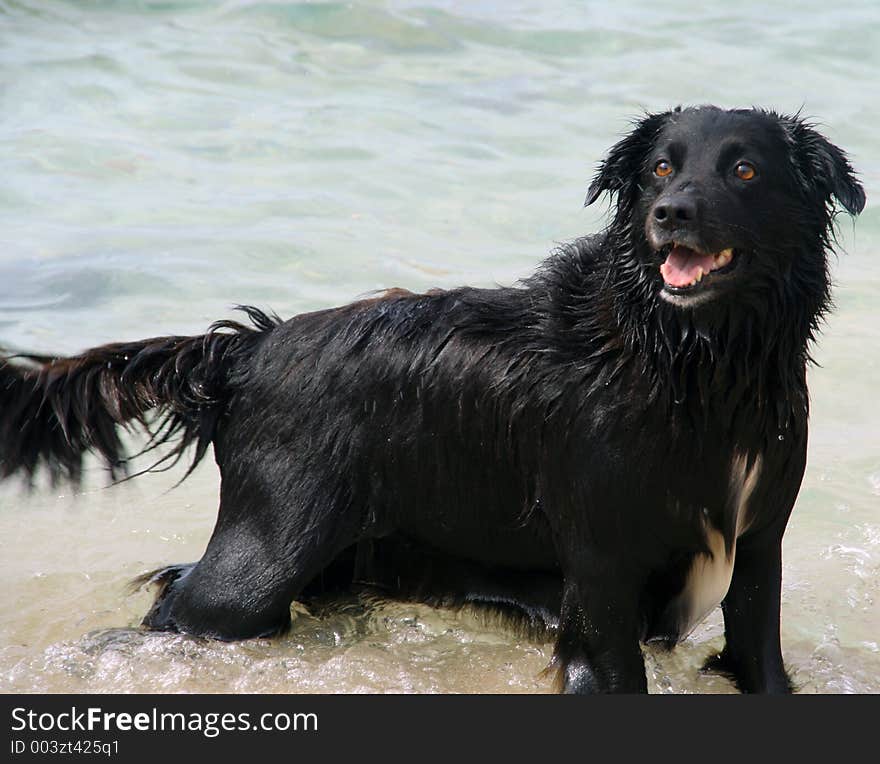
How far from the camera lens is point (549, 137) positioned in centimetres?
1070

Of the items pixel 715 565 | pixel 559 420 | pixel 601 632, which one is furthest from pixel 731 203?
pixel 601 632

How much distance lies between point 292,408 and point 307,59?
8.29 meters

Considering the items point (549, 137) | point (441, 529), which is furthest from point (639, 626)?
point (549, 137)

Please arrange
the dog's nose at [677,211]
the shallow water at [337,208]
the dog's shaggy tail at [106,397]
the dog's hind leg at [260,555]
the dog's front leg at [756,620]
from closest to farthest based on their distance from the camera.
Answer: the dog's nose at [677,211]
the dog's front leg at [756,620]
the dog's hind leg at [260,555]
the dog's shaggy tail at [106,397]
the shallow water at [337,208]

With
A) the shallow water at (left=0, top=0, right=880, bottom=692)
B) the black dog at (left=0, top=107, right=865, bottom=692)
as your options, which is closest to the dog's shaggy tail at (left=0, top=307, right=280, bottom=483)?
the black dog at (left=0, top=107, right=865, bottom=692)

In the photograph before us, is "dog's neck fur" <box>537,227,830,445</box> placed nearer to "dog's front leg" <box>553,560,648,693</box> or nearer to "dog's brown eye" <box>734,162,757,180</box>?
"dog's brown eye" <box>734,162,757,180</box>

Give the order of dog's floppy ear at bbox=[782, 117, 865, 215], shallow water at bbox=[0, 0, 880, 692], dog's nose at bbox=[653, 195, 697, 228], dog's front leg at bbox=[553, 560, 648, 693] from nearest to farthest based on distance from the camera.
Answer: dog's nose at bbox=[653, 195, 697, 228] → dog's floppy ear at bbox=[782, 117, 865, 215] → dog's front leg at bbox=[553, 560, 648, 693] → shallow water at bbox=[0, 0, 880, 692]

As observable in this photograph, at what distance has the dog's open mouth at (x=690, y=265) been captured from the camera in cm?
376

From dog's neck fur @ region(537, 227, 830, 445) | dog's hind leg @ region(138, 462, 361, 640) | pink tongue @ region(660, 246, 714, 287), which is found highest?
pink tongue @ region(660, 246, 714, 287)

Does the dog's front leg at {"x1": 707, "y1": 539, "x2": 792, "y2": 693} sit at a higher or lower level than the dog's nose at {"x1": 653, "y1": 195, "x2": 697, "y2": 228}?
lower

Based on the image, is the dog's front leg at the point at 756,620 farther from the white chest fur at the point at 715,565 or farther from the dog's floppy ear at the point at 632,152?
the dog's floppy ear at the point at 632,152

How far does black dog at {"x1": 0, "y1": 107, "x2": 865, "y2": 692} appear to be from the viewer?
3.86 m

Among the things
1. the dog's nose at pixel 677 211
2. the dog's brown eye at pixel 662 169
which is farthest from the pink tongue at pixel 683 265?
the dog's brown eye at pixel 662 169
